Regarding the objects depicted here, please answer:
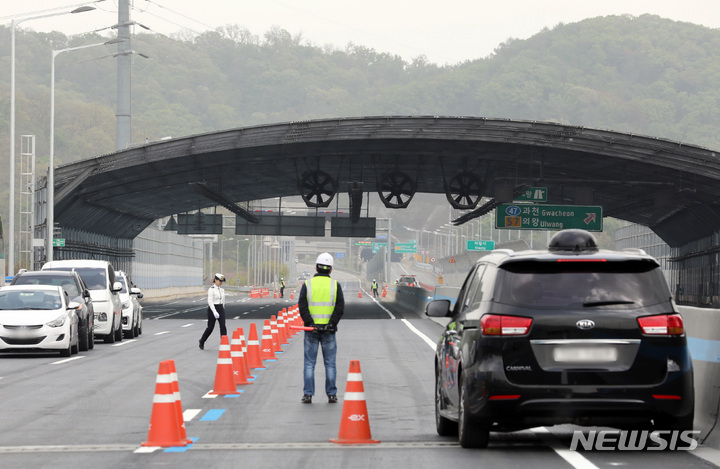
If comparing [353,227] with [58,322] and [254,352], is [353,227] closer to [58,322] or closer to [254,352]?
[58,322]

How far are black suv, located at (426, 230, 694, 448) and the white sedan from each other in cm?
1644

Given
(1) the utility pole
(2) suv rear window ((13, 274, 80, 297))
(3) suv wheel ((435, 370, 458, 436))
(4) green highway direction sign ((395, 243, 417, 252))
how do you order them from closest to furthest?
(3) suv wheel ((435, 370, 458, 436)) → (2) suv rear window ((13, 274, 80, 297)) → (1) the utility pole → (4) green highway direction sign ((395, 243, 417, 252))

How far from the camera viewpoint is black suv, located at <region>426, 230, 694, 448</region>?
947 centimetres

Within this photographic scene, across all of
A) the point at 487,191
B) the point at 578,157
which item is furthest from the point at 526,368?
the point at 487,191

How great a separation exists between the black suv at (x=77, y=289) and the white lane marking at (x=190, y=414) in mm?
13037

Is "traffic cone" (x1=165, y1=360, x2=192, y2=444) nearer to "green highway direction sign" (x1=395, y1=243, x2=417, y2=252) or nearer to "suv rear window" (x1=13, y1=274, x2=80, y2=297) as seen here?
"suv rear window" (x1=13, y1=274, x2=80, y2=297)

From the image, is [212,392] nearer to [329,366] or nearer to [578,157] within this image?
[329,366]

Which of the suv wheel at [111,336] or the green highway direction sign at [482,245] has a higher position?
the green highway direction sign at [482,245]

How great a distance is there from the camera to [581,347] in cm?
951

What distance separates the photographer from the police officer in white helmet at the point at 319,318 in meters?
14.8

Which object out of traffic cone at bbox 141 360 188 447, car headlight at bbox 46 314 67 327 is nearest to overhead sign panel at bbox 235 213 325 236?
car headlight at bbox 46 314 67 327

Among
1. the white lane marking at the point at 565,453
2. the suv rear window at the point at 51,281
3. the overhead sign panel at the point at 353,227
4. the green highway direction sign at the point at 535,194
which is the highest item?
the green highway direction sign at the point at 535,194

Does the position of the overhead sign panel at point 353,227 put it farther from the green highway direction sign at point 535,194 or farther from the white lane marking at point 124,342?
the white lane marking at point 124,342

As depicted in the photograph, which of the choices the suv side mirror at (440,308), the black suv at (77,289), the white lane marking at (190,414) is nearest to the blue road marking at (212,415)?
the white lane marking at (190,414)
